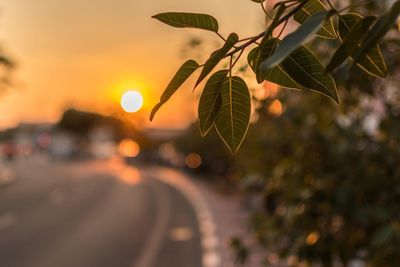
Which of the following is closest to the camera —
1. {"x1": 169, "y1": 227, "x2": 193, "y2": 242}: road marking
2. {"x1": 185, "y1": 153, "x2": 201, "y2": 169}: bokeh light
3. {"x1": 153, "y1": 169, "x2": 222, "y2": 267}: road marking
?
{"x1": 153, "y1": 169, "x2": 222, "y2": 267}: road marking

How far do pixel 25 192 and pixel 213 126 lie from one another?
91.2 feet

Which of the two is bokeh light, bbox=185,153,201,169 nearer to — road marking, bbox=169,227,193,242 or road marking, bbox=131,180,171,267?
road marking, bbox=131,180,171,267

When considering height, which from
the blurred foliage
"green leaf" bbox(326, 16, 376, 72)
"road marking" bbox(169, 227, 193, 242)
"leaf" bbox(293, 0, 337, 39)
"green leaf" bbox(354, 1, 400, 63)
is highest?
"road marking" bbox(169, 227, 193, 242)

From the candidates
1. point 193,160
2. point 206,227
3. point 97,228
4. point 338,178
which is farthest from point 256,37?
point 193,160

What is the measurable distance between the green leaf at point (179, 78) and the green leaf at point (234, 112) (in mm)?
53

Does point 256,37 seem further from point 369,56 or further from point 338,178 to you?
point 338,178

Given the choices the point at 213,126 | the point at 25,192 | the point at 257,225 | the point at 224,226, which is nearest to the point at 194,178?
the point at 25,192

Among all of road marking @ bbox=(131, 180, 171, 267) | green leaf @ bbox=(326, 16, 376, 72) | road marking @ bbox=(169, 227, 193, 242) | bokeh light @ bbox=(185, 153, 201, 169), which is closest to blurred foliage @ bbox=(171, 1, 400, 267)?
green leaf @ bbox=(326, 16, 376, 72)

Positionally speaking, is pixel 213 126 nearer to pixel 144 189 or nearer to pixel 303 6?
pixel 303 6

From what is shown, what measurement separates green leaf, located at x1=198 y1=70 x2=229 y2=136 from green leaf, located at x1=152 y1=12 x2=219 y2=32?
0.22ft

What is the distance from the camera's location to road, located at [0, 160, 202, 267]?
12984 millimetres

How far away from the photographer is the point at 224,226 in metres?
16.6

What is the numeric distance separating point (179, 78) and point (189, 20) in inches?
3.2

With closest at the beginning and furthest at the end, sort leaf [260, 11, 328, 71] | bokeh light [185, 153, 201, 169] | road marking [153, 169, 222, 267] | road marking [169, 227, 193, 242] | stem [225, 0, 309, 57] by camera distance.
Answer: leaf [260, 11, 328, 71] → stem [225, 0, 309, 57] → road marking [153, 169, 222, 267] → road marking [169, 227, 193, 242] → bokeh light [185, 153, 201, 169]
